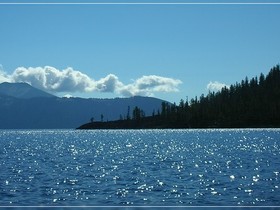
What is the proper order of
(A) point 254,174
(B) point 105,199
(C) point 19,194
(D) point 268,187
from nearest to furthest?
1. (B) point 105,199
2. (C) point 19,194
3. (D) point 268,187
4. (A) point 254,174

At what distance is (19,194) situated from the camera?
55688 millimetres

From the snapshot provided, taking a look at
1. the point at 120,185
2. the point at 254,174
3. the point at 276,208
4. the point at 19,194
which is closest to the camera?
the point at 276,208

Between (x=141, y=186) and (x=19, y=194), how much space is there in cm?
1564

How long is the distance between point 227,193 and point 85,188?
719 inches

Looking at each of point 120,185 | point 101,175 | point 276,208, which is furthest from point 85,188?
point 276,208

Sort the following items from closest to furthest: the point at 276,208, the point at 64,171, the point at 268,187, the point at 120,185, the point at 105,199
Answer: the point at 276,208, the point at 105,199, the point at 268,187, the point at 120,185, the point at 64,171

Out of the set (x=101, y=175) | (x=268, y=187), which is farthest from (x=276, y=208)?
(x=101, y=175)

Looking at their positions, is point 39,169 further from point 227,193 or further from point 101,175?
point 227,193

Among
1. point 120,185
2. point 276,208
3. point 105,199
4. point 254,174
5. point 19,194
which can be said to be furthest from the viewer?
point 254,174

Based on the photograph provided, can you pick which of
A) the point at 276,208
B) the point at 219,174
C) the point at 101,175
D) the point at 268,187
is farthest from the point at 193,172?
the point at 276,208

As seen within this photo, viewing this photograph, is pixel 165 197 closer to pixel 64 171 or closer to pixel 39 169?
pixel 64 171

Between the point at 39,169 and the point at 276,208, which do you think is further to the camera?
the point at 39,169

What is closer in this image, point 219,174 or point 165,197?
point 165,197

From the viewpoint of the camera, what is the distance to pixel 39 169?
8788 cm
